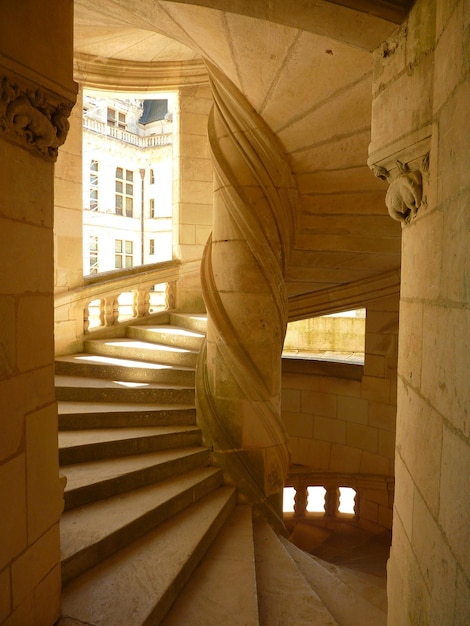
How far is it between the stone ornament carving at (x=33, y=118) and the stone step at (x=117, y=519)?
1.51 meters

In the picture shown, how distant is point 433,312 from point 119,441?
210 cm

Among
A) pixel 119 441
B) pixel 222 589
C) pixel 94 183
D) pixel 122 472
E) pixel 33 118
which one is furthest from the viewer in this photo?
pixel 94 183

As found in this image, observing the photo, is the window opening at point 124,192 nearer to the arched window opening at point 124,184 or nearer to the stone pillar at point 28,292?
the arched window opening at point 124,184

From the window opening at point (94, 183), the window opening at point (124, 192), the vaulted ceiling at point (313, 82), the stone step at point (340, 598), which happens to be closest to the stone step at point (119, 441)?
the stone step at point (340, 598)

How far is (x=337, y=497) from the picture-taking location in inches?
212

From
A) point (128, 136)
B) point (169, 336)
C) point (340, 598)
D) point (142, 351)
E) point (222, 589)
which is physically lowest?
point (340, 598)

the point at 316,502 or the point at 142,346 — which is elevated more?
the point at 142,346

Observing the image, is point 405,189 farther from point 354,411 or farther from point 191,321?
point 354,411

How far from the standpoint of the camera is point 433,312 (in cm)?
105

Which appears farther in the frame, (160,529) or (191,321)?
(191,321)

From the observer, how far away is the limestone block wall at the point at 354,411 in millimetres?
4547

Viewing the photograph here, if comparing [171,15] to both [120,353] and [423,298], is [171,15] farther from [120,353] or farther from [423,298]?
[120,353]

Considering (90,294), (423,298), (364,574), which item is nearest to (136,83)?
(90,294)

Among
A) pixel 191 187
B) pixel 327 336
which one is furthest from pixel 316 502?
pixel 191 187
